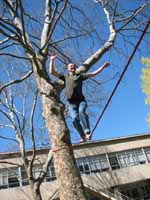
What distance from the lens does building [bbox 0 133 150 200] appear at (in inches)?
924

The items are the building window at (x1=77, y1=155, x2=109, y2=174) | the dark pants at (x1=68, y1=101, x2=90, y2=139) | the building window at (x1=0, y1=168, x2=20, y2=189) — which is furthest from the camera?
the building window at (x1=77, y1=155, x2=109, y2=174)

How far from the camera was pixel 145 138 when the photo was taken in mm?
29016

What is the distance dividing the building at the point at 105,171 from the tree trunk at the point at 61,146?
62.4 feet

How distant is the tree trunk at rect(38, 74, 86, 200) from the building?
19.0m

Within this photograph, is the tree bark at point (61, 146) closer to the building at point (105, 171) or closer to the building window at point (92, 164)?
the building at point (105, 171)

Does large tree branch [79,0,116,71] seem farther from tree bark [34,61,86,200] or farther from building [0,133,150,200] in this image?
building [0,133,150,200]

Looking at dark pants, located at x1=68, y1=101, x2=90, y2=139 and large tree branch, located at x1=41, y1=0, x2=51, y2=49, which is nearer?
dark pants, located at x1=68, y1=101, x2=90, y2=139

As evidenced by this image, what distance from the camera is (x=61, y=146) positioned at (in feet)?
15.4

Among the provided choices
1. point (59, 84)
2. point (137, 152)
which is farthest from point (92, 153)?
point (59, 84)

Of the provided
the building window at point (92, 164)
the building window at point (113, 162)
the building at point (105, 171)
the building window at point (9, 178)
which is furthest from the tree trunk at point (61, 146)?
the building window at point (113, 162)

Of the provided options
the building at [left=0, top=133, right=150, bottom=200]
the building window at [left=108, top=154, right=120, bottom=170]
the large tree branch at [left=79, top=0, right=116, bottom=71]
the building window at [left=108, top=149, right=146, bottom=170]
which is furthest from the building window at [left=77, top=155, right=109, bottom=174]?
the large tree branch at [left=79, top=0, right=116, bottom=71]

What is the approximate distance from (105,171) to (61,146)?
73.7 feet

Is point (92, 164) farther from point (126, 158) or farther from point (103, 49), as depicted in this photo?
point (103, 49)

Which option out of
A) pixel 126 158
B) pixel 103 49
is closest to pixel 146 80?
pixel 126 158
